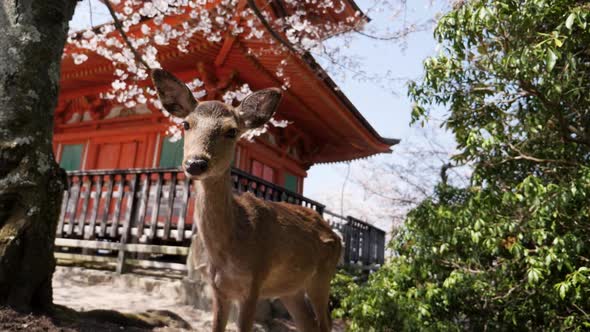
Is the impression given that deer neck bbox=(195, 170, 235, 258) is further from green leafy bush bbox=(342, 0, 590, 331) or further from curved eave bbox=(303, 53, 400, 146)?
curved eave bbox=(303, 53, 400, 146)

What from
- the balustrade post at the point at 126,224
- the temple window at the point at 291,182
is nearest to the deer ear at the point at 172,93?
the balustrade post at the point at 126,224

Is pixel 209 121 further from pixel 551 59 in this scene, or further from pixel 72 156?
pixel 72 156

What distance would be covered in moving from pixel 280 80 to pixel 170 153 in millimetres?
3691

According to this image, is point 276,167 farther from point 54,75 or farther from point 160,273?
point 54,75

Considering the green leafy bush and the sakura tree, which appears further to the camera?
the sakura tree

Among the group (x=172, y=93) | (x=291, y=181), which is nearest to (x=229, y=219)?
(x=172, y=93)

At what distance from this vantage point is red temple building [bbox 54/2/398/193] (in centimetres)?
1004

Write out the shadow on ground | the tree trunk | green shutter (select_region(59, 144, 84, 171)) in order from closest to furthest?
the shadow on ground → the tree trunk → green shutter (select_region(59, 144, 84, 171))

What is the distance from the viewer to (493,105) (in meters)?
5.27

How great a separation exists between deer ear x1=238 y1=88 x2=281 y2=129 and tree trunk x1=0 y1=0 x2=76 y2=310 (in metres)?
1.97

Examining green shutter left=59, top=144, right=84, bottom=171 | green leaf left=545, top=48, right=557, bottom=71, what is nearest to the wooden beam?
green leaf left=545, top=48, right=557, bottom=71

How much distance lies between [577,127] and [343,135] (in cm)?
948

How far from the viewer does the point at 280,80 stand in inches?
416

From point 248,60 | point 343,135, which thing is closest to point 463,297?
point 248,60
